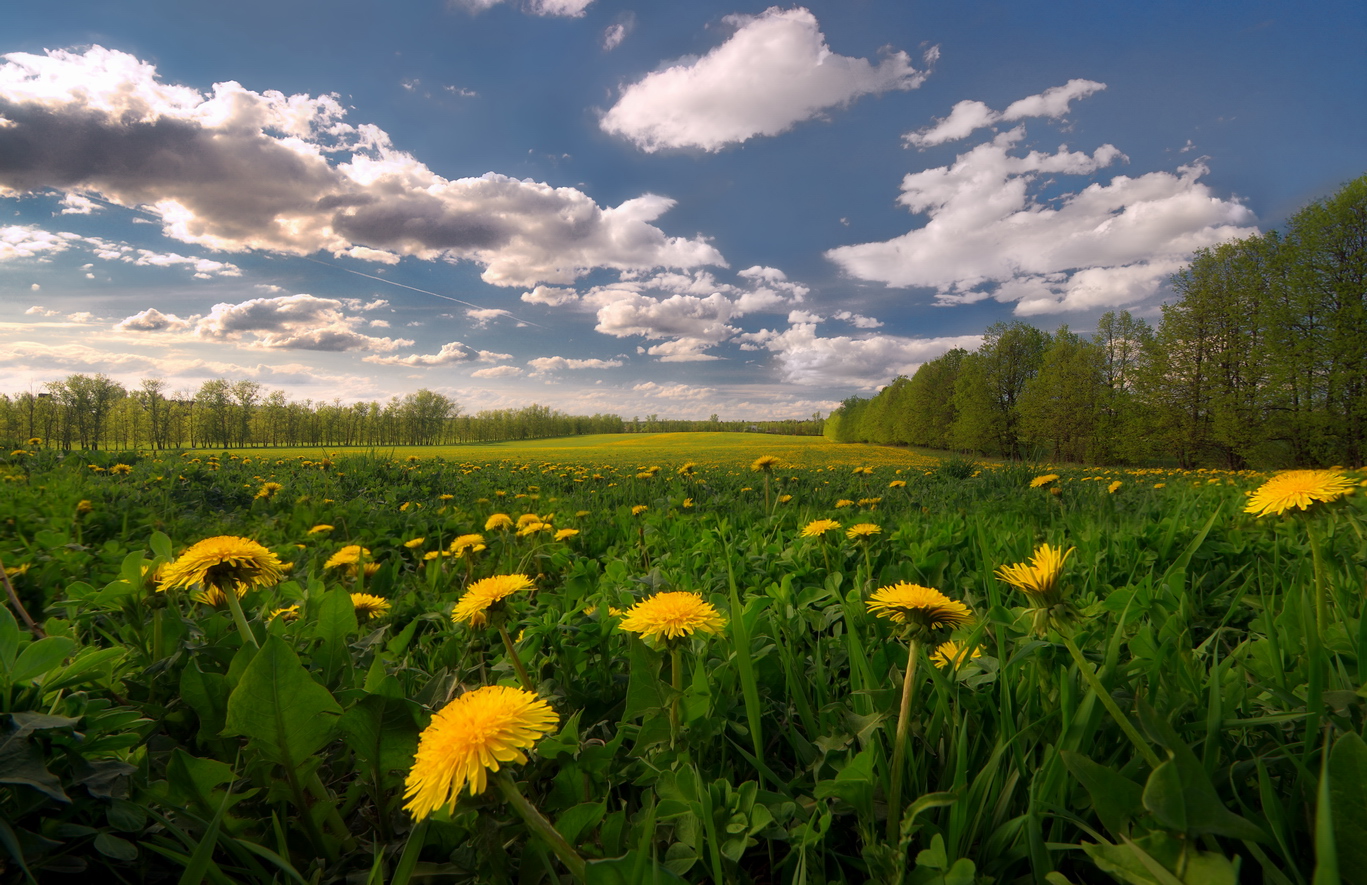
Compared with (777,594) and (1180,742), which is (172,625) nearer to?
(777,594)

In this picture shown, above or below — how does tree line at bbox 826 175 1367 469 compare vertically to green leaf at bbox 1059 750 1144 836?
above

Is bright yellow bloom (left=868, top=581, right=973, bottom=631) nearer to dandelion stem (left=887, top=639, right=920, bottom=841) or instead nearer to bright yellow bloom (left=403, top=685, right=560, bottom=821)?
dandelion stem (left=887, top=639, right=920, bottom=841)

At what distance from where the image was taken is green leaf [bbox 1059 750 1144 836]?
2.41ft

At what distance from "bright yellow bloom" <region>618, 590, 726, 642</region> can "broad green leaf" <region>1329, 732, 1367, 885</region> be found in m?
0.90

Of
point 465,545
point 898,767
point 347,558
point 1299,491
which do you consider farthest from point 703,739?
point 347,558

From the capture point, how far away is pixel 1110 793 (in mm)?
748

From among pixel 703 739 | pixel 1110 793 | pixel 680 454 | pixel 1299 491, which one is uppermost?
pixel 1299 491

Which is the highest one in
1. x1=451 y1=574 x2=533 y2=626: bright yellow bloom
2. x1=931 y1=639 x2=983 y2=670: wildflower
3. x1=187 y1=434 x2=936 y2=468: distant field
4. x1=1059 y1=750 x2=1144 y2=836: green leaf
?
x1=451 y1=574 x2=533 y2=626: bright yellow bloom

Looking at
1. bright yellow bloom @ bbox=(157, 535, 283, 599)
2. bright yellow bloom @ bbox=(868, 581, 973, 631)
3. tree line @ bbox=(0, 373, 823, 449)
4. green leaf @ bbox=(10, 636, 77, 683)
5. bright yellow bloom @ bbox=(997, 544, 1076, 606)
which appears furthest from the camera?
tree line @ bbox=(0, 373, 823, 449)

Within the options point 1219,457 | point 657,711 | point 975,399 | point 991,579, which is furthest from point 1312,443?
point 657,711

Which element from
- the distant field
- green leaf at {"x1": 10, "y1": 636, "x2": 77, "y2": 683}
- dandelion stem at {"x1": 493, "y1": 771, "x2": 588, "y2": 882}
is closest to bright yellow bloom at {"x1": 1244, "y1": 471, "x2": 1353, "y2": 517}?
dandelion stem at {"x1": 493, "y1": 771, "x2": 588, "y2": 882}

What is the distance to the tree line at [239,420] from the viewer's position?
121 ft

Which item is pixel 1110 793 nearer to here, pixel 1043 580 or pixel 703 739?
pixel 1043 580

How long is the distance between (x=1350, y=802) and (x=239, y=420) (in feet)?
224
